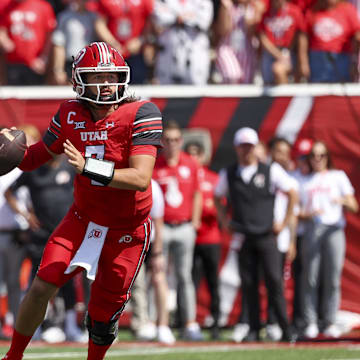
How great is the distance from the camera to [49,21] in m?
10.1

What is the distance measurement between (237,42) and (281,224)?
106 inches

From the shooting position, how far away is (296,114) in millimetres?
9352

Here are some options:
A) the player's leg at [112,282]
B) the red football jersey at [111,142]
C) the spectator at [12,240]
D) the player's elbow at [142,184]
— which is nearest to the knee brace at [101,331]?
the player's leg at [112,282]

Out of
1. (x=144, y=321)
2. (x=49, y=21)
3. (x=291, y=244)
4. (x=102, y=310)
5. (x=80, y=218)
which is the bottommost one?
(x=144, y=321)

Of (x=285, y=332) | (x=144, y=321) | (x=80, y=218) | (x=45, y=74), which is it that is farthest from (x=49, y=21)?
(x=80, y=218)

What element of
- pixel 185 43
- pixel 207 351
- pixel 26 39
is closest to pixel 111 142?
pixel 207 351

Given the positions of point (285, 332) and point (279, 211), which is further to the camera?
point (279, 211)

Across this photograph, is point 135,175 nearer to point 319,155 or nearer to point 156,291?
point 156,291

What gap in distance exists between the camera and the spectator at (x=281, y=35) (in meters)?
9.84

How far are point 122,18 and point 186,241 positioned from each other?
2843 millimetres

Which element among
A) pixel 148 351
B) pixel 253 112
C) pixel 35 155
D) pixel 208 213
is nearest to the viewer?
pixel 35 155

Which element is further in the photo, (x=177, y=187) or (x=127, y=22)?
(x=127, y=22)

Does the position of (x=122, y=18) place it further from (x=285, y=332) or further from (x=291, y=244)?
(x=285, y=332)

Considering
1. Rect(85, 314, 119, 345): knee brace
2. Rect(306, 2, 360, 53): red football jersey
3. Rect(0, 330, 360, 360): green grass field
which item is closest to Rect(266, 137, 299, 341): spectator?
Rect(0, 330, 360, 360): green grass field
